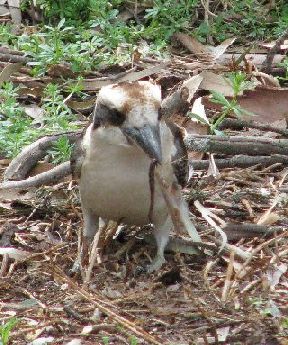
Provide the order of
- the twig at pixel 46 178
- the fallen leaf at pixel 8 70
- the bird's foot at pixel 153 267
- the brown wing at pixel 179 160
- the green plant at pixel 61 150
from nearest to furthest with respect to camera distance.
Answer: the bird's foot at pixel 153 267 < the brown wing at pixel 179 160 < the twig at pixel 46 178 < the green plant at pixel 61 150 < the fallen leaf at pixel 8 70

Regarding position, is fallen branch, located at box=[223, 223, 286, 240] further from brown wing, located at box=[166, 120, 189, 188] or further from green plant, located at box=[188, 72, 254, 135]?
green plant, located at box=[188, 72, 254, 135]

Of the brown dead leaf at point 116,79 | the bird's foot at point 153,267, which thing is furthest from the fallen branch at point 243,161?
the brown dead leaf at point 116,79

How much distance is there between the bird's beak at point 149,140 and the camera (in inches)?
209

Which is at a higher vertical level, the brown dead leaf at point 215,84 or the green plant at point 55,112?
the brown dead leaf at point 215,84

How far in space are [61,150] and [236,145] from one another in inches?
44.0

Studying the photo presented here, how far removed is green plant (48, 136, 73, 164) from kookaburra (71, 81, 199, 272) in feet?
3.17

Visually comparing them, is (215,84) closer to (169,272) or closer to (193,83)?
(193,83)

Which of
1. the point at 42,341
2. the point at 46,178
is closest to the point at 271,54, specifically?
the point at 46,178

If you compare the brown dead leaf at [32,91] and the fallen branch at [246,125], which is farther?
the brown dead leaf at [32,91]

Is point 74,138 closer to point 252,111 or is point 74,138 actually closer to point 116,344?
point 252,111

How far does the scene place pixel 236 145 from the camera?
7117mm

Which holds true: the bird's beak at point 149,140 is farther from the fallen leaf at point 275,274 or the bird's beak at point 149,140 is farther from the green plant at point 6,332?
the green plant at point 6,332

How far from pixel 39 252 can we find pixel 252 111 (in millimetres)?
2291

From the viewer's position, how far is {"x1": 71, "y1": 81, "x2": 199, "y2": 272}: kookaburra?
17.7ft
